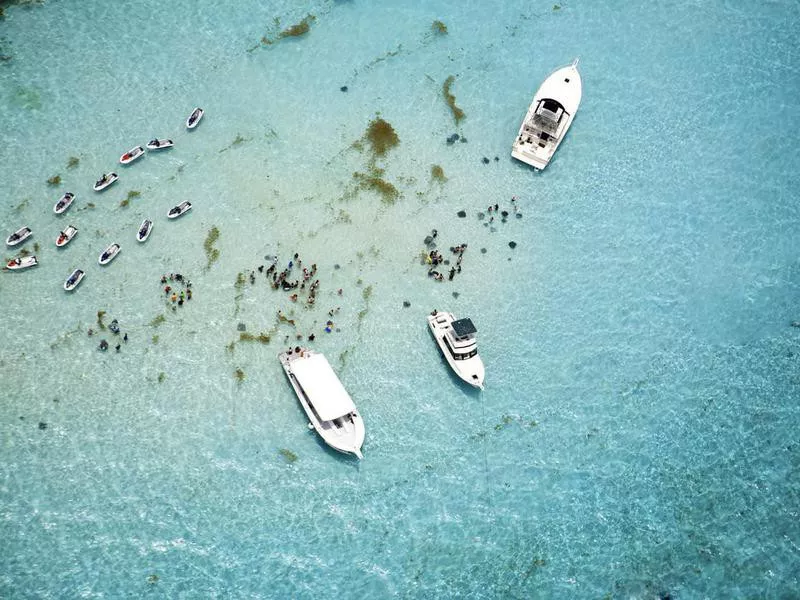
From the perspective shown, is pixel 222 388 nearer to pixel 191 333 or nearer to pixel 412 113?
pixel 191 333

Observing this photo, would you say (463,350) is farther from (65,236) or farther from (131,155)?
(131,155)

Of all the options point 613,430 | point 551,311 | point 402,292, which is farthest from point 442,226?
point 613,430

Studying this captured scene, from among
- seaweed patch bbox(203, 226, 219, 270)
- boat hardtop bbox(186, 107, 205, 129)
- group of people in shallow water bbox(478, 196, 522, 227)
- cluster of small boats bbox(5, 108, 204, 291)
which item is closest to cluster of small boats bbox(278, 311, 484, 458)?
seaweed patch bbox(203, 226, 219, 270)

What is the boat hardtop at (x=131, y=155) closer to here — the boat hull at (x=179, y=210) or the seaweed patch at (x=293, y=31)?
the boat hull at (x=179, y=210)

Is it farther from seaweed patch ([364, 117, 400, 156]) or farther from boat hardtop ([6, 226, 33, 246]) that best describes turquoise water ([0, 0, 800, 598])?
boat hardtop ([6, 226, 33, 246])

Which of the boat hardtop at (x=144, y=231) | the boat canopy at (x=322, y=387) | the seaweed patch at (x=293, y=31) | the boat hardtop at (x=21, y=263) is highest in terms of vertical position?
the seaweed patch at (x=293, y=31)

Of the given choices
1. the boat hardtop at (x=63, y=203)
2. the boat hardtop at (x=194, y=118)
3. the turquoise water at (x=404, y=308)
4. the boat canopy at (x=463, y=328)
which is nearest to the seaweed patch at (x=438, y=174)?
the turquoise water at (x=404, y=308)
